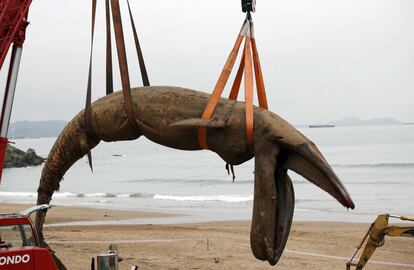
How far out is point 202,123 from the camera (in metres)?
7.32

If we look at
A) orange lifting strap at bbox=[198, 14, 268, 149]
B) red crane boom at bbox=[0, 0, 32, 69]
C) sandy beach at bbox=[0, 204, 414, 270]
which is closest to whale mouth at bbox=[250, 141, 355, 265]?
orange lifting strap at bbox=[198, 14, 268, 149]

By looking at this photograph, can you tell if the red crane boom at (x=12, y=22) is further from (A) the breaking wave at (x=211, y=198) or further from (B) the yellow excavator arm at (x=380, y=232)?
(A) the breaking wave at (x=211, y=198)

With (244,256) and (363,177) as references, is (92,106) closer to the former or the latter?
(244,256)

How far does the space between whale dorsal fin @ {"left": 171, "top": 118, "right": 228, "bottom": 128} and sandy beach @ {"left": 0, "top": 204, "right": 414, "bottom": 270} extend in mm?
8470

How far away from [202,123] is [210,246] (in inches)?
522

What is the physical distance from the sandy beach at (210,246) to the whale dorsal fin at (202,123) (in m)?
8.47

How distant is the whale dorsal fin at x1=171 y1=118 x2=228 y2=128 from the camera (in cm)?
730

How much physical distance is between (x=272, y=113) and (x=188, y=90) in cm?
113

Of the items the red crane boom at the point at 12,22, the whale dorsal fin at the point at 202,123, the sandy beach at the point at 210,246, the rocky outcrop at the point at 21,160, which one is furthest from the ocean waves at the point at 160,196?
the rocky outcrop at the point at 21,160

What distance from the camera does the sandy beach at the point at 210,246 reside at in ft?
55.4

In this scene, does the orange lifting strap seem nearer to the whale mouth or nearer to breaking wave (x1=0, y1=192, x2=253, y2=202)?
the whale mouth

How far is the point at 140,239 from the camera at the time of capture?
72.0 feet

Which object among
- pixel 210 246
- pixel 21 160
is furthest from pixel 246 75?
pixel 21 160

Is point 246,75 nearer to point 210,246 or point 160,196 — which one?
point 210,246
